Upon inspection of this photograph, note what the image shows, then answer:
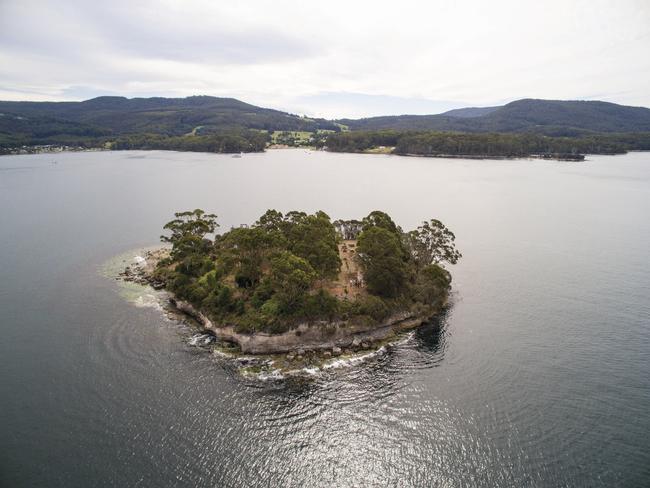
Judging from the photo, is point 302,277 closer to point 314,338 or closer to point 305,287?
point 305,287

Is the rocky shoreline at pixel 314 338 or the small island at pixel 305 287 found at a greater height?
the small island at pixel 305 287

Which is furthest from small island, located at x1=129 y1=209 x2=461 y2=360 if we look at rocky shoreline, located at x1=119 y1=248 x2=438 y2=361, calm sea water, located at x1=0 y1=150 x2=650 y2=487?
calm sea water, located at x1=0 y1=150 x2=650 y2=487

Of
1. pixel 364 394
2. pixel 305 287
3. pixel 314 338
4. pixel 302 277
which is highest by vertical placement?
pixel 302 277

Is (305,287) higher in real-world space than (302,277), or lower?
lower

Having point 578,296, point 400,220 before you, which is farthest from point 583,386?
point 400,220

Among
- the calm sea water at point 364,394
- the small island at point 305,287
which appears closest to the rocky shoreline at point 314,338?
the small island at point 305,287

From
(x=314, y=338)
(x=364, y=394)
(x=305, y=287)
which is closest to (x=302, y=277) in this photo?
(x=305, y=287)

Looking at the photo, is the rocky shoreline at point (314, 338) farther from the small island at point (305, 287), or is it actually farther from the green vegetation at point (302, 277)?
the green vegetation at point (302, 277)

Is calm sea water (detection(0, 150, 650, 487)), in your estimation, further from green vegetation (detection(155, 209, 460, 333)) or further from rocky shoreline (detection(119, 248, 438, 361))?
green vegetation (detection(155, 209, 460, 333))
